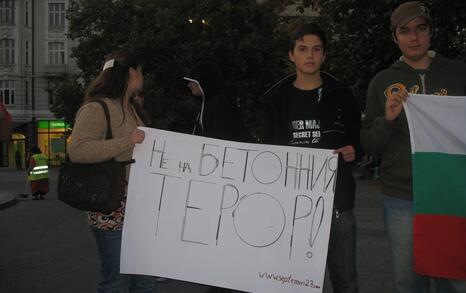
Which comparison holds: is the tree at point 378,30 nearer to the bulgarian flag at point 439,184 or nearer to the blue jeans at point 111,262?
the bulgarian flag at point 439,184

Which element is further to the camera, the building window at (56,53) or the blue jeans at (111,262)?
the building window at (56,53)

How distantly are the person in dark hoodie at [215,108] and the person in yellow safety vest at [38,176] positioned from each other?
12.9 meters

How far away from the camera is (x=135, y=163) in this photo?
142 inches

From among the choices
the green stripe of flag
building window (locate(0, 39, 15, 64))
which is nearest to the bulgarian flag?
the green stripe of flag

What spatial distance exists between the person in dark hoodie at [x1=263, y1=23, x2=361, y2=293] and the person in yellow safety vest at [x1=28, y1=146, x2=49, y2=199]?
1460cm

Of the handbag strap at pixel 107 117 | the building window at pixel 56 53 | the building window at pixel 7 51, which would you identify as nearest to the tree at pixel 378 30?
the handbag strap at pixel 107 117

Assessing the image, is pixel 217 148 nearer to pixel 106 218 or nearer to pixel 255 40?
pixel 106 218

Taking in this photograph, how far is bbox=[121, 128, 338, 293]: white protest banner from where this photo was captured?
336 cm

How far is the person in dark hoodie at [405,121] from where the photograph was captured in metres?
3.14

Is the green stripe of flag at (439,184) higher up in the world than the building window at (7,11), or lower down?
lower down

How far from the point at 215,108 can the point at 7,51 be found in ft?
152

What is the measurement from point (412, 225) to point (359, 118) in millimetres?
→ 706

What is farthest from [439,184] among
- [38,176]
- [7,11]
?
[7,11]

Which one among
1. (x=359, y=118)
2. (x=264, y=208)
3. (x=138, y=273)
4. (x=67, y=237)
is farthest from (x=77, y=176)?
(x=67, y=237)
